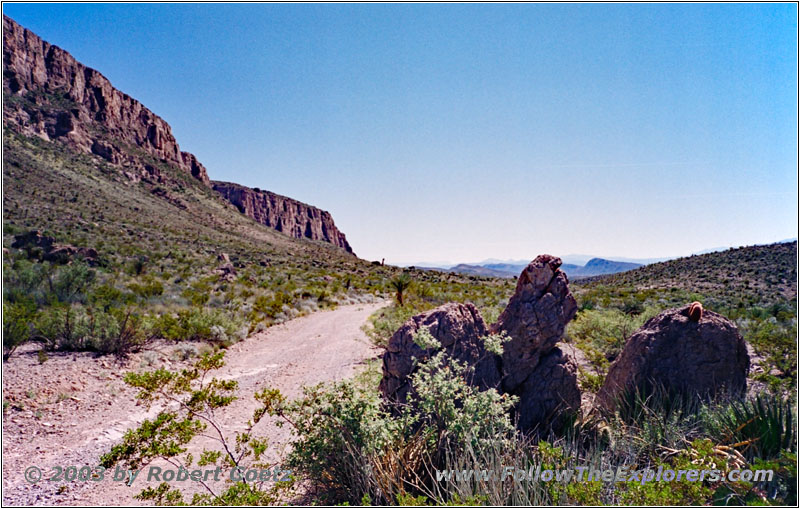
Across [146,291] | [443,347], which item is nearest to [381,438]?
[443,347]

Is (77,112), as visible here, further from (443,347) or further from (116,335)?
(443,347)

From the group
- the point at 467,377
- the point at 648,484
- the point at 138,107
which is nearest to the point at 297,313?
the point at 467,377

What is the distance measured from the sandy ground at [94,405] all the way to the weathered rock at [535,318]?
9.39 feet

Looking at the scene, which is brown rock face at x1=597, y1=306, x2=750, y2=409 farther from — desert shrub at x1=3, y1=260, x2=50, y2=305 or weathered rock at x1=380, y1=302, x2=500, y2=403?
desert shrub at x1=3, y1=260, x2=50, y2=305

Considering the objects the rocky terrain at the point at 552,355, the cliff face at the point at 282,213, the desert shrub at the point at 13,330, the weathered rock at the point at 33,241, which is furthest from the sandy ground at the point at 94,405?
the cliff face at the point at 282,213

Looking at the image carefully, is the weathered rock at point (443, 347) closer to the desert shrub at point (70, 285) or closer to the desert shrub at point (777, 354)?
the desert shrub at point (777, 354)

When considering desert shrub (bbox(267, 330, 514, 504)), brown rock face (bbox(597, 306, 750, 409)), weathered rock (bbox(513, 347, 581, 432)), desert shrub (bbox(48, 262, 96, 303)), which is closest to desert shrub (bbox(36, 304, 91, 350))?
desert shrub (bbox(48, 262, 96, 303))

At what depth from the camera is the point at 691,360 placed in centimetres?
431

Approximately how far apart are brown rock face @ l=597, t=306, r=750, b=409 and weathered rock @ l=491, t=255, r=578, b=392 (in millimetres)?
928

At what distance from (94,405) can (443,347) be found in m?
5.86

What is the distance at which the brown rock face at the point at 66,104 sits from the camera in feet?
168

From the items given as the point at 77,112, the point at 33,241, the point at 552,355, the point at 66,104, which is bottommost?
the point at 552,355

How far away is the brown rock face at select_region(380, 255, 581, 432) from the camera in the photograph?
14.5 feet

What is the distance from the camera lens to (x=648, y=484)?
2662 millimetres
